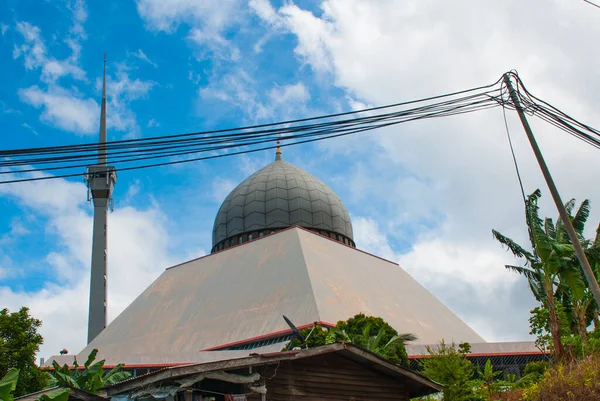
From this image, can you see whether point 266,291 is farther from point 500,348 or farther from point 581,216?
point 581,216

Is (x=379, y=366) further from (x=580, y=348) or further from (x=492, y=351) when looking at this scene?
A: (x=492, y=351)

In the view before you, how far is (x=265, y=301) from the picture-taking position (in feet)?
101

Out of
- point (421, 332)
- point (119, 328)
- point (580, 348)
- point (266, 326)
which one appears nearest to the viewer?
point (580, 348)

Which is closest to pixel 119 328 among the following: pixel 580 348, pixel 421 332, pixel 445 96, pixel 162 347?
pixel 162 347

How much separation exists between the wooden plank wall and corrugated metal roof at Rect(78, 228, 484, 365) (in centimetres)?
1330

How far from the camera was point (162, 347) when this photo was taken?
31641mm

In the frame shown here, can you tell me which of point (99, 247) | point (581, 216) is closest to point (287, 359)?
point (581, 216)

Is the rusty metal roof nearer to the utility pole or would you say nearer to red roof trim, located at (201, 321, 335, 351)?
the utility pole

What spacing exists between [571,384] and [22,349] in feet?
51.1

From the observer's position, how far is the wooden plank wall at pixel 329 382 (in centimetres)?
1243

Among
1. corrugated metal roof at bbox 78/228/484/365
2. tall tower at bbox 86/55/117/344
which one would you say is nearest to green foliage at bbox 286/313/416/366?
corrugated metal roof at bbox 78/228/484/365

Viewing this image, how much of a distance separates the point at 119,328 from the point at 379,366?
2465cm

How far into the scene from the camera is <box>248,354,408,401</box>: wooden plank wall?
40.8 ft

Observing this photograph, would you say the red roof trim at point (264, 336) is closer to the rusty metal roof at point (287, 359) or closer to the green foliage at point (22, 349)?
the green foliage at point (22, 349)
